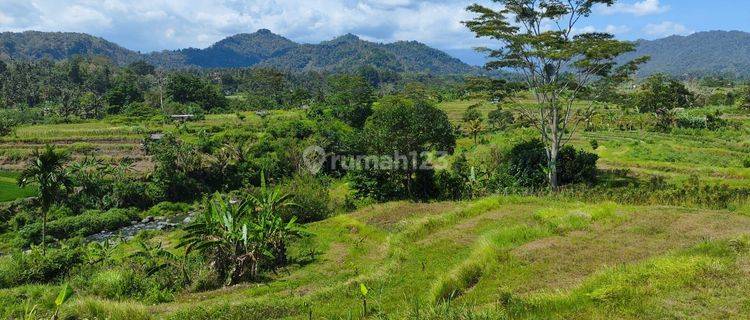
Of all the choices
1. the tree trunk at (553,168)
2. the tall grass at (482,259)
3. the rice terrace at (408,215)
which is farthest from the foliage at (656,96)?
the tall grass at (482,259)

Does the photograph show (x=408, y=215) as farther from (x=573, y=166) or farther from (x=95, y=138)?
(x=95, y=138)

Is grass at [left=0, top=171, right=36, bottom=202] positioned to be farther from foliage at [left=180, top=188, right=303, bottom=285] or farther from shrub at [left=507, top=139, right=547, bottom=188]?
shrub at [left=507, top=139, right=547, bottom=188]

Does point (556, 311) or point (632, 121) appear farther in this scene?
point (632, 121)

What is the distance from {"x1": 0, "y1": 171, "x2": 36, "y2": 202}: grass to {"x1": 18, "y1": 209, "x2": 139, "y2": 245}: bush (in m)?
6.80

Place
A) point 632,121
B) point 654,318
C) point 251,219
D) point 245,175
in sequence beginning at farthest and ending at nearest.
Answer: point 632,121
point 245,175
point 251,219
point 654,318

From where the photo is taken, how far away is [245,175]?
48.3 metres

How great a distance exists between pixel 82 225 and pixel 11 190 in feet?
35.1

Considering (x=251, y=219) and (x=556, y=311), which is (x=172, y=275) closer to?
(x=251, y=219)

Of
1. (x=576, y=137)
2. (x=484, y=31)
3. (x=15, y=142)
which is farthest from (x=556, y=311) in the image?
(x=15, y=142)

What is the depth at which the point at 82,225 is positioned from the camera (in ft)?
118

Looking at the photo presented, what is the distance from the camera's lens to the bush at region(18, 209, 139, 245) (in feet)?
109

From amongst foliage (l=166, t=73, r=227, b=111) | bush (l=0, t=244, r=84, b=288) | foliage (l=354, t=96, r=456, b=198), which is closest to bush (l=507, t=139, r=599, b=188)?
foliage (l=354, t=96, r=456, b=198)

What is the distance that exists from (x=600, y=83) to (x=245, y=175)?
107ft

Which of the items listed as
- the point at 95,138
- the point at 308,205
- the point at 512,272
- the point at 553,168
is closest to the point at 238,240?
the point at 512,272
